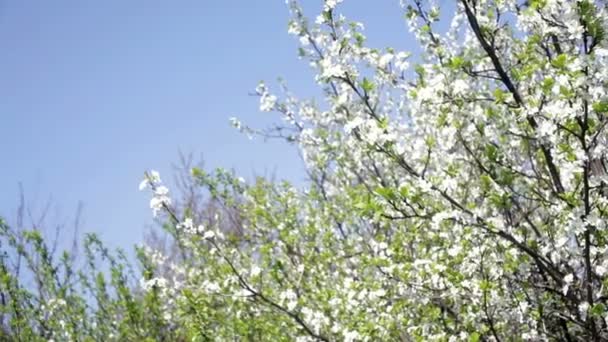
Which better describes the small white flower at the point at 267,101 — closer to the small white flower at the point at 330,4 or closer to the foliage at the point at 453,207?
the foliage at the point at 453,207

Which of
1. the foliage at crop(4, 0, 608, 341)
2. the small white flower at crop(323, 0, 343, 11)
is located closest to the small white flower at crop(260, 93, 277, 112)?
the foliage at crop(4, 0, 608, 341)

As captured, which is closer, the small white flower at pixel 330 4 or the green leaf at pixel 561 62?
the green leaf at pixel 561 62

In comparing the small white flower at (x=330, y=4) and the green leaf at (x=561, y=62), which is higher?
the small white flower at (x=330, y=4)

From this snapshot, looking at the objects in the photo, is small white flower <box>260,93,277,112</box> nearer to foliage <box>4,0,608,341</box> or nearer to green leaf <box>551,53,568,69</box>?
foliage <box>4,0,608,341</box>

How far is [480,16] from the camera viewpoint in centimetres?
347

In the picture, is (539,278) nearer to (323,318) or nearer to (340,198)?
(323,318)

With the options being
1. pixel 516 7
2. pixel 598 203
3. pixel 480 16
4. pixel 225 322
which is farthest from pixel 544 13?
pixel 225 322

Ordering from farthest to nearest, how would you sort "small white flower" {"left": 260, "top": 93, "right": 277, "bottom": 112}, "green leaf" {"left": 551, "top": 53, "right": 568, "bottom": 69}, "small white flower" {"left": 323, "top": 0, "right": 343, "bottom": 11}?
"small white flower" {"left": 260, "top": 93, "right": 277, "bottom": 112}
"small white flower" {"left": 323, "top": 0, "right": 343, "bottom": 11}
"green leaf" {"left": 551, "top": 53, "right": 568, "bottom": 69}

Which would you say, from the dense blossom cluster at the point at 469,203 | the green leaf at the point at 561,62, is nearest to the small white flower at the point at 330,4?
the dense blossom cluster at the point at 469,203

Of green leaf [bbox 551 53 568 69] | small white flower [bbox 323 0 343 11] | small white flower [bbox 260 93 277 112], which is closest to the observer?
green leaf [bbox 551 53 568 69]

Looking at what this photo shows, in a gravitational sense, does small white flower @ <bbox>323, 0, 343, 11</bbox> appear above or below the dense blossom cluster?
above

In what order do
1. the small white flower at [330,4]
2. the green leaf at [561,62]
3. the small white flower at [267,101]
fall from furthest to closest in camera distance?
the small white flower at [267,101], the small white flower at [330,4], the green leaf at [561,62]

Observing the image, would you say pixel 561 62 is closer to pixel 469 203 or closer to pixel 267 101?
pixel 469 203

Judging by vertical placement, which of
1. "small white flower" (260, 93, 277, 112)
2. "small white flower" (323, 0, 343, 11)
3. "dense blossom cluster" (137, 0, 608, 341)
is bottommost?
"dense blossom cluster" (137, 0, 608, 341)
